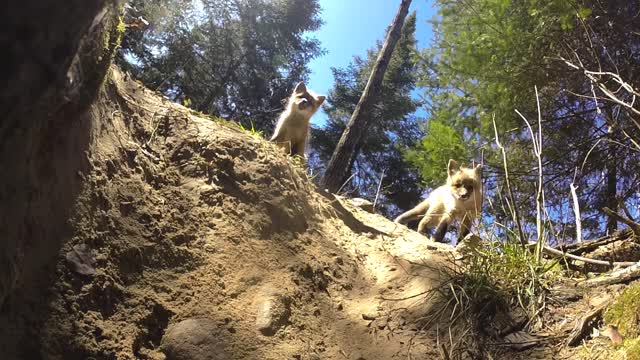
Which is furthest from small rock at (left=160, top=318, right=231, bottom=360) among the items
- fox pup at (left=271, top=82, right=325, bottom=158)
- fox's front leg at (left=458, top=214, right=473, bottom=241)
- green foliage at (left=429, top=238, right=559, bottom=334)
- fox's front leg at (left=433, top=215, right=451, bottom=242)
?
fox's front leg at (left=433, top=215, right=451, bottom=242)

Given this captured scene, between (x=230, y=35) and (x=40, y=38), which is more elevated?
(x=230, y=35)

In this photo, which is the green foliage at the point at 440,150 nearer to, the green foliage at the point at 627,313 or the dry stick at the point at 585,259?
the dry stick at the point at 585,259

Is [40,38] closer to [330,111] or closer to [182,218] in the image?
[182,218]

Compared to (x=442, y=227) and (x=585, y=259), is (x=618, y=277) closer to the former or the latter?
(x=585, y=259)

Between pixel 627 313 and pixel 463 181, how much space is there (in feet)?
→ 20.6

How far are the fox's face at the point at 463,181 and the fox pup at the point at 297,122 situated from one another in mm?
2756

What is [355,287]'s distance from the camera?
4.60 metres

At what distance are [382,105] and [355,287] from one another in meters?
19.1

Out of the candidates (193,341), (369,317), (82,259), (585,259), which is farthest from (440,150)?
(82,259)

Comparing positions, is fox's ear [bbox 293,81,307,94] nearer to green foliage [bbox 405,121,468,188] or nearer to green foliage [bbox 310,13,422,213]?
green foliage [bbox 405,121,468,188]

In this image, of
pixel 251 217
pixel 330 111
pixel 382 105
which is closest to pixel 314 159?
pixel 330 111

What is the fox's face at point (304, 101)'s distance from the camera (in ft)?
29.5

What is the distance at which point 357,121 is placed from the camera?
1067cm

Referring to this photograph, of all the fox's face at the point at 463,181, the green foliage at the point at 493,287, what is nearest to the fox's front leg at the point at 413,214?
the fox's face at the point at 463,181
